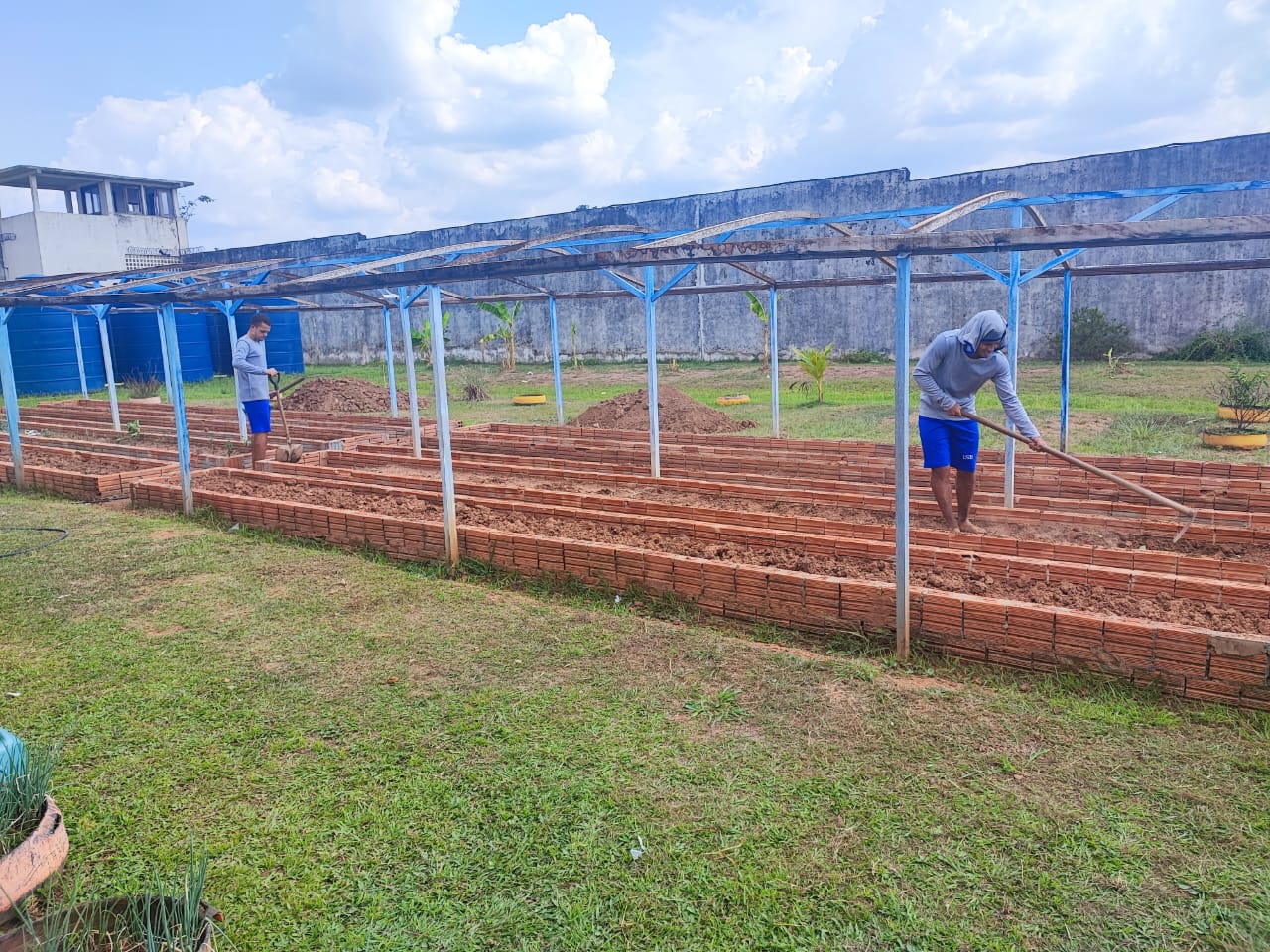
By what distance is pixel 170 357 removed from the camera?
7.83m

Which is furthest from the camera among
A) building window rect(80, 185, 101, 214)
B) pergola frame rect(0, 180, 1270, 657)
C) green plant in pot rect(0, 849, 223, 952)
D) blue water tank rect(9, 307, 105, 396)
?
building window rect(80, 185, 101, 214)

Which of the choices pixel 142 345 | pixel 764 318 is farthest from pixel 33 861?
pixel 142 345

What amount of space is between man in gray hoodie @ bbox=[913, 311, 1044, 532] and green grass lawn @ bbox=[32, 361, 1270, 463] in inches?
164

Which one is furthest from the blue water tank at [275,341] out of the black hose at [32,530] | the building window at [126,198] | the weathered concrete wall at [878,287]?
the black hose at [32,530]

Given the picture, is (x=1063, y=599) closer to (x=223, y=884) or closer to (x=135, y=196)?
(x=223, y=884)

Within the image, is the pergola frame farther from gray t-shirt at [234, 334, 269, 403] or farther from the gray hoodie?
gray t-shirt at [234, 334, 269, 403]

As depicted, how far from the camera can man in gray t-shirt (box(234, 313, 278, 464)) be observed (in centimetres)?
885

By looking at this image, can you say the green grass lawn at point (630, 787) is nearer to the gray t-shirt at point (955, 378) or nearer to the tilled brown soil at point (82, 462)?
the gray t-shirt at point (955, 378)

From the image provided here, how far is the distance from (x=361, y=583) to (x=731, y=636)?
2616 mm

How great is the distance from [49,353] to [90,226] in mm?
14739

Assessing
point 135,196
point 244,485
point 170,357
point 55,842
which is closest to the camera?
point 55,842

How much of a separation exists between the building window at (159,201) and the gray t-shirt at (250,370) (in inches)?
1265

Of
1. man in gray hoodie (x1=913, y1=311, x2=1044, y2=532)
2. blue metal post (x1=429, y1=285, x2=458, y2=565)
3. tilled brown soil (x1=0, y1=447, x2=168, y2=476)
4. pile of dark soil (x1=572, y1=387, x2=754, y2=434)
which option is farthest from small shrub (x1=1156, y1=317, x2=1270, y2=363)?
tilled brown soil (x1=0, y1=447, x2=168, y2=476)

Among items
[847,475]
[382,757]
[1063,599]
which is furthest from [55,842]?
[847,475]
